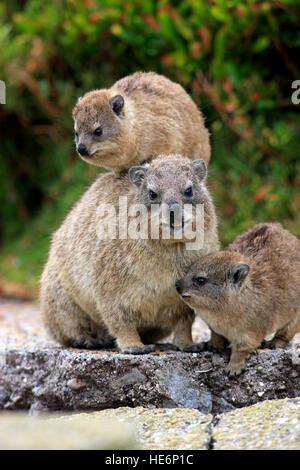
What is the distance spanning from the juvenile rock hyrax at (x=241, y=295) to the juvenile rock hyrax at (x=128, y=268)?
0.26 m

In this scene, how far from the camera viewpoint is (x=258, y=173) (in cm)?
1064

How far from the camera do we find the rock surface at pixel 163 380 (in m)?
5.48

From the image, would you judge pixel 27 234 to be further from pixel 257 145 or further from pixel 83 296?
pixel 83 296

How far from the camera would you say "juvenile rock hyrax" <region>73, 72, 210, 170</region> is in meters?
6.32

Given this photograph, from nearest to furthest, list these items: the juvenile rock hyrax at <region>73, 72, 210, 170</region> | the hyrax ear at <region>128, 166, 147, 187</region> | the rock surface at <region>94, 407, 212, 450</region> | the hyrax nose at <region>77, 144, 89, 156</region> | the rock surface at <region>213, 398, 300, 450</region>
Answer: the rock surface at <region>213, 398, 300, 450</region>, the rock surface at <region>94, 407, 212, 450</region>, the hyrax ear at <region>128, 166, 147, 187</region>, the hyrax nose at <region>77, 144, 89, 156</region>, the juvenile rock hyrax at <region>73, 72, 210, 170</region>

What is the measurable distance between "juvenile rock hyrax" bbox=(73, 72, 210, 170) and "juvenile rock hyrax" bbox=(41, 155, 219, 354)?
0.95ft

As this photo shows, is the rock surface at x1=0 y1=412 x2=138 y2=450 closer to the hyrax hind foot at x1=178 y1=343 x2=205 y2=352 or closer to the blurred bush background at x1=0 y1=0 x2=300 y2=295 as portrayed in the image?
the hyrax hind foot at x1=178 y1=343 x2=205 y2=352

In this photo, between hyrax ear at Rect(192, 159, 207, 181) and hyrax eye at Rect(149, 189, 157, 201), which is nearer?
hyrax eye at Rect(149, 189, 157, 201)

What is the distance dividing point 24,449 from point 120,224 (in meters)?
2.05

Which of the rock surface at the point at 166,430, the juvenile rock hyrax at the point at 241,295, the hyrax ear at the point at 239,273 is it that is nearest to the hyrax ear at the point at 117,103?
the juvenile rock hyrax at the point at 241,295

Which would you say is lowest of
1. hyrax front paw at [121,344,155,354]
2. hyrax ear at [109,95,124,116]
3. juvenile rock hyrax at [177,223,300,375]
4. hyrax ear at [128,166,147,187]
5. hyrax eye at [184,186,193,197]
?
hyrax front paw at [121,344,155,354]

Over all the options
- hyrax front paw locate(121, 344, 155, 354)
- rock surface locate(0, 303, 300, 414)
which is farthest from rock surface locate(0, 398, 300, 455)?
hyrax front paw locate(121, 344, 155, 354)

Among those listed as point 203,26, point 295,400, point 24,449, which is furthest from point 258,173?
point 24,449

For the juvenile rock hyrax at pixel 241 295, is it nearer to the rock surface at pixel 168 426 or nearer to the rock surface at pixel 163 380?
the rock surface at pixel 163 380
